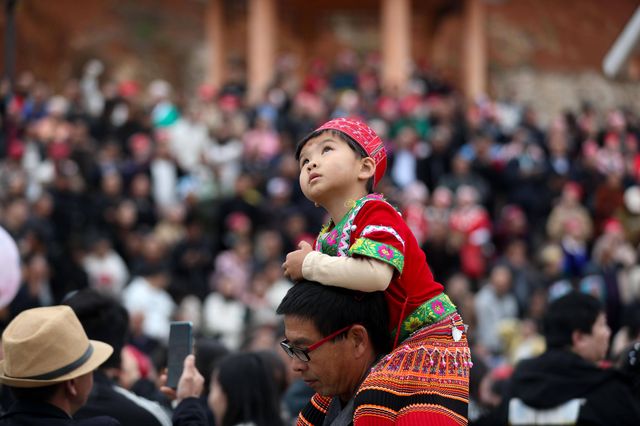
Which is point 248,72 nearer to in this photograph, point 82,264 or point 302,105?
point 302,105

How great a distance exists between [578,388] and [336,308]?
215cm

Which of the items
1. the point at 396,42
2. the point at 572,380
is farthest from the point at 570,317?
the point at 396,42

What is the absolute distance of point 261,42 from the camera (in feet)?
77.6

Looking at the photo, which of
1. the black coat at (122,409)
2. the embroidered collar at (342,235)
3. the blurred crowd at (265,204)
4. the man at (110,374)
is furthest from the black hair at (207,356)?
the blurred crowd at (265,204)

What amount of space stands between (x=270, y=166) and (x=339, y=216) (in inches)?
472

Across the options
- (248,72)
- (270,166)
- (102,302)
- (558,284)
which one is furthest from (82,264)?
(248,72)

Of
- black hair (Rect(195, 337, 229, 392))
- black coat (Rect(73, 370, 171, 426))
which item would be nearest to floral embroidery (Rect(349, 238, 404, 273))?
black coat (Rect(73, 370, 171, 426))

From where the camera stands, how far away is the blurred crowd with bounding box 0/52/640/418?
38.9 feet

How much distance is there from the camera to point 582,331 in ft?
17.0

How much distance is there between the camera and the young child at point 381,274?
329 centimetres

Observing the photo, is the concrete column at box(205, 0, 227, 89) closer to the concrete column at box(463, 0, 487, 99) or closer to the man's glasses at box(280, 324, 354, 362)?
the concrete column at box(463, 0, 487, 99)

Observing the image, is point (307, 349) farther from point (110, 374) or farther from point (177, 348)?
point (110, 374)

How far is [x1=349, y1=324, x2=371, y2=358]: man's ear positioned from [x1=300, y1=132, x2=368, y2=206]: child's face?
48 centimetres

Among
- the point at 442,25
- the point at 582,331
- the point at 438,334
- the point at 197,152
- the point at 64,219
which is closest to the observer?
the point at 438,334
